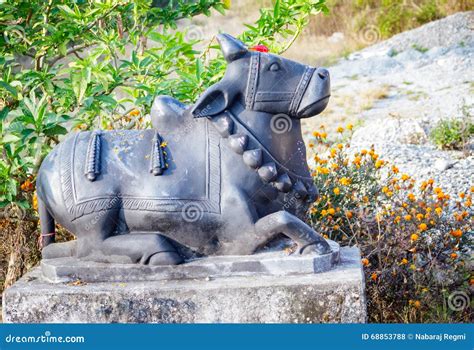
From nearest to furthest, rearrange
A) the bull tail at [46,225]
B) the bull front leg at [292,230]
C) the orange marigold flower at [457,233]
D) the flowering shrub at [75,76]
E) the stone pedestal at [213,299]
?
the stone pedestal at [213,299] < the bull front leg at [292,230] < the bull tail at [46,225] < the flowering shrub at [75,76] < the orange marigold flower at [457,233]

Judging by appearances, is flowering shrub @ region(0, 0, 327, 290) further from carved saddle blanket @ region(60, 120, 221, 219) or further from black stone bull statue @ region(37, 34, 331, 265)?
black stone bull statue @ region(37, 34, 331, 265)

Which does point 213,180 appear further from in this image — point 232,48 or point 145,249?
point 232,48

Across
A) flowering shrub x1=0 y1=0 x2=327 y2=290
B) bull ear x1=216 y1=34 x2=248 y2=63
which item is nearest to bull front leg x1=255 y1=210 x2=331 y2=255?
bull ear x1=216 y1=34 x2=248 y2=63

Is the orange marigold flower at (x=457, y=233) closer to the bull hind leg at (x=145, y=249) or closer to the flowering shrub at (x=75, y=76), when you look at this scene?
the flowering shrub at (x=75, y=76)

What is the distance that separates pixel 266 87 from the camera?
3850mm

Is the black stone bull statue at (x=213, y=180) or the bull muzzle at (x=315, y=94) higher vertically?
the bull muzzle at (x=315, y=94)

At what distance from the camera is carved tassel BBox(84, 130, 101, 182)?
3.85m

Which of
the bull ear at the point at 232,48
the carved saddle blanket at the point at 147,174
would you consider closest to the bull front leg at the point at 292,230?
the carved saddle blanket at the point at 147,174

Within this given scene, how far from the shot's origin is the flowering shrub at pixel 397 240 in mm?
4820

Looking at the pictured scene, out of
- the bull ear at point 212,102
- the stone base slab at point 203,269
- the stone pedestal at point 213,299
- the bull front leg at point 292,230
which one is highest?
the bull ear at point 212,102

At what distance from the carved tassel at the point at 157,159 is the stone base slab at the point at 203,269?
18.5 inches

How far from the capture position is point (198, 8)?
5852 mm

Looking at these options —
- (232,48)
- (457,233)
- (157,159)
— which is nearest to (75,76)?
(157,159)

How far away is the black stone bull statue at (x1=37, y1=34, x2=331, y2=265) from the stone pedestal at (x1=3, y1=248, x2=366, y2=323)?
0.13 metres
